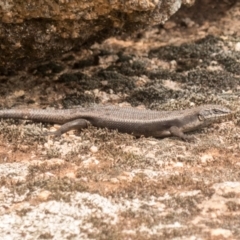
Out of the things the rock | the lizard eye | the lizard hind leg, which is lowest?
the lizard hind leg

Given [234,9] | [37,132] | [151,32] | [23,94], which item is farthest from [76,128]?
[234,9]

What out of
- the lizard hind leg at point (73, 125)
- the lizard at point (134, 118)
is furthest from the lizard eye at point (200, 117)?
the lizard hind leg at point (73, 125)

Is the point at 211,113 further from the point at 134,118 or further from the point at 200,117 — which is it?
the point at 134,118

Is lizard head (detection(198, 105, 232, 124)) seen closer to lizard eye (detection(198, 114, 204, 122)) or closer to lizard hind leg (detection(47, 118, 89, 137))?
lizard eye (detection(198, 114, 204, 122))

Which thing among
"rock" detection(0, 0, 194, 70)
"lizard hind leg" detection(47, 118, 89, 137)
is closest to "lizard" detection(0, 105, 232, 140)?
"lizard hind leg" detection(47, 118, 89, 137)

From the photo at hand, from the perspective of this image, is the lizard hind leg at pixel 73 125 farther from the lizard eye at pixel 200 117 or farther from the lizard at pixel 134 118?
the lizard eye at pixel 200 117

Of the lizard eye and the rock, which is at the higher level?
the rock
